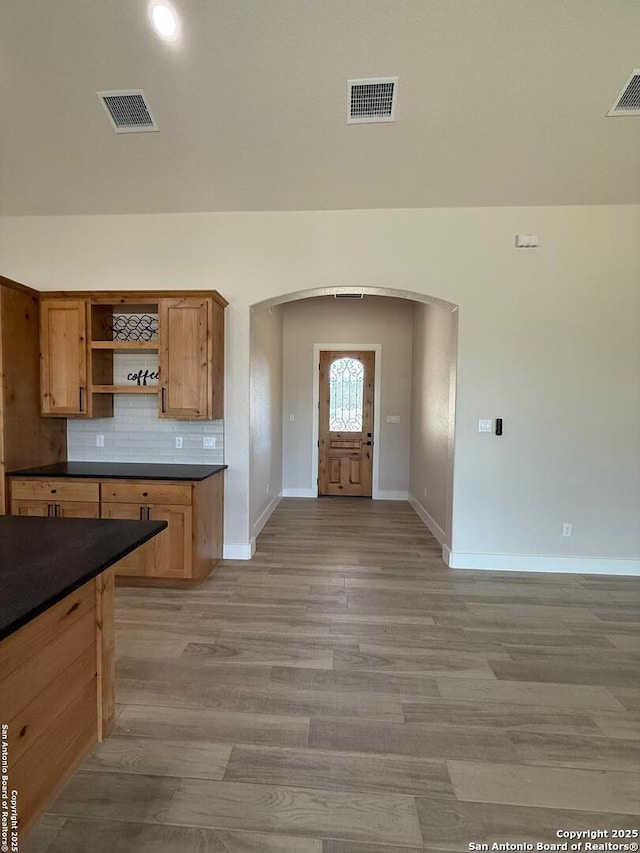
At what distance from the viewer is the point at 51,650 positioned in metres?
1.34

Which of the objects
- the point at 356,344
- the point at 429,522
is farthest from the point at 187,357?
the point at 356,344

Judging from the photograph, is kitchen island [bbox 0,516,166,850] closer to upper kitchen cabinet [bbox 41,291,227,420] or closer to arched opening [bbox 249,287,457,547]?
upper kitchen cabinet [bbox 41,291,227,420]

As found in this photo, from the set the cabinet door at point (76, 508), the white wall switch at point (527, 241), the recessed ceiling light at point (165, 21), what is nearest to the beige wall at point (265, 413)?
the cabinet door at point (76, 508)

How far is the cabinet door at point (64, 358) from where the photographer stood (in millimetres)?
3285

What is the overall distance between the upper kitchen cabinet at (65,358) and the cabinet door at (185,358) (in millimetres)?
657

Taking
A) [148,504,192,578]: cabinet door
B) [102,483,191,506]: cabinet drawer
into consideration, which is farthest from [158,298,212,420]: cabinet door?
[148,504,192,578]: cabinet door

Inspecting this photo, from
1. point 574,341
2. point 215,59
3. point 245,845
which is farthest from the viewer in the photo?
point 574,341

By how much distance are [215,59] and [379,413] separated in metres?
4.68

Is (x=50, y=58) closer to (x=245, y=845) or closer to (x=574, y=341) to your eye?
(x=245, y=845)

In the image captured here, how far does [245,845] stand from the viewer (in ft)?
4.14

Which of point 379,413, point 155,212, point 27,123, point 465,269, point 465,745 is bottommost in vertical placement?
point 465,745

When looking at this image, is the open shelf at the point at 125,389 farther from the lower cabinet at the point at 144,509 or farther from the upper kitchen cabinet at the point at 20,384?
the lower cabinet at the point at 144,509

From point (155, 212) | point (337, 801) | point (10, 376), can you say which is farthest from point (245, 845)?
point (155, 212)

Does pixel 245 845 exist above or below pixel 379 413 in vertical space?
below
